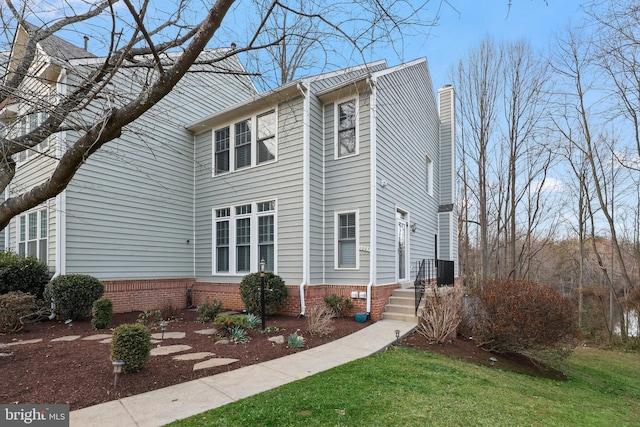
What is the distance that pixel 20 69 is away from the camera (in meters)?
4.11

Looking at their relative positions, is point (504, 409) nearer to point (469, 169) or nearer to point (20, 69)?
point (20, 69)

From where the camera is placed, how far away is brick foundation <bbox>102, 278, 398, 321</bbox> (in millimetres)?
8828

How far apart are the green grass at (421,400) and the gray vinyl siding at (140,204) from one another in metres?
5.94

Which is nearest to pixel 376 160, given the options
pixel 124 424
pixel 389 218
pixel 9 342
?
pixel 389 218

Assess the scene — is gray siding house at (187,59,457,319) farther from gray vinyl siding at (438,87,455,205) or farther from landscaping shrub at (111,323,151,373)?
landscaping shrub at (111,323,151,373)

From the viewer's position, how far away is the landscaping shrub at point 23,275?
8383 millimetres

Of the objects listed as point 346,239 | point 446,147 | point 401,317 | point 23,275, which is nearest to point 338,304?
point 401,317

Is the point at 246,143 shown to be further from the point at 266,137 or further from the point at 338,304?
the point at 338,304

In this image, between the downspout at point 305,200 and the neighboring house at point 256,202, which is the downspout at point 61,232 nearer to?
the neighboring house at point 256,202

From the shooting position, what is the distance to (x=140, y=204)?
35.1 ft

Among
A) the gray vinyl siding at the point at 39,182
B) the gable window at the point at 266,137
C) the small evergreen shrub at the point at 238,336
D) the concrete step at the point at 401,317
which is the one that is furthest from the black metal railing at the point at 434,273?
the gray vinyl siding at the point at 39,182

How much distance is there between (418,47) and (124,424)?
15.9 ft

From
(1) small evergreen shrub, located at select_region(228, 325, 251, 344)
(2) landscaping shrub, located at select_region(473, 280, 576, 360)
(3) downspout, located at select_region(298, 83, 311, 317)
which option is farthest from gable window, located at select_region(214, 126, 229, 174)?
(2) landscaping shrub, located at select_region(473, 280, 576, 360)

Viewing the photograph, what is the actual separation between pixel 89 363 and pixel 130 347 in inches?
42.8
